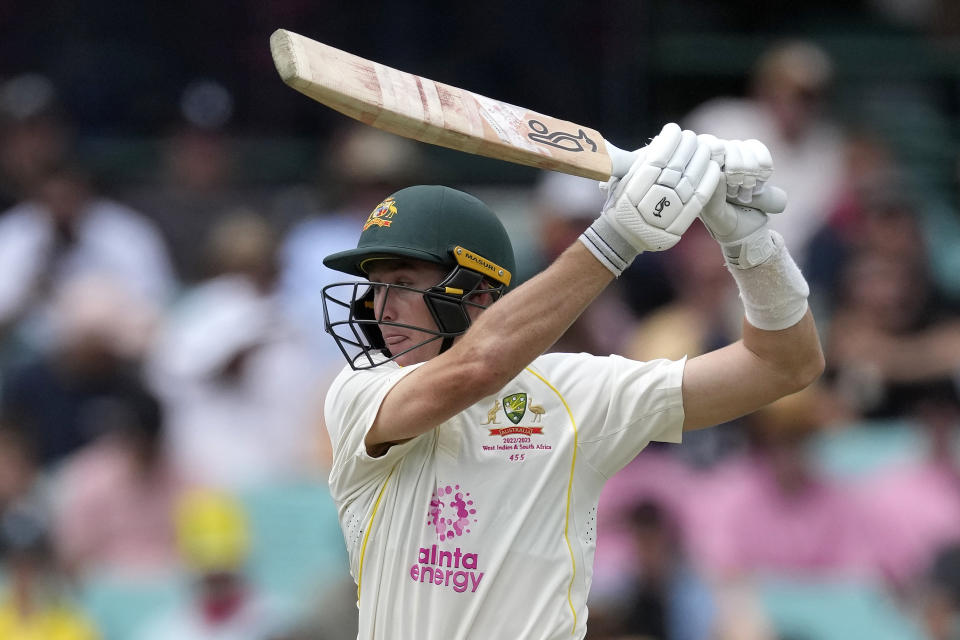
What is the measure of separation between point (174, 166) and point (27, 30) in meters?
1.55

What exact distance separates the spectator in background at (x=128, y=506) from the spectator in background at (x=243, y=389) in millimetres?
164

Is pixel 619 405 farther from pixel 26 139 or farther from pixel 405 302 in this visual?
pixel 26 139

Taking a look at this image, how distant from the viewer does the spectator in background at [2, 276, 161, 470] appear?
25.0 feet

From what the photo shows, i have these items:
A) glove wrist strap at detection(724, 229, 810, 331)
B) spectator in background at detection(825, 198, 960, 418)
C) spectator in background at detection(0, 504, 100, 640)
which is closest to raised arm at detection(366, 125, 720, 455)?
glove wrist strap at detection(724, 229, 810, 331)

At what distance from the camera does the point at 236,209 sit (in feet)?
29.2

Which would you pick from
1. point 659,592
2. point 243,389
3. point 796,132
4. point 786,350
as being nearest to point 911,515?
point 659,592

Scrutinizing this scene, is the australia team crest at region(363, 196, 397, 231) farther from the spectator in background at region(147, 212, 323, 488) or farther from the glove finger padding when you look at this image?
the spectator in background at region(147, 212, 323, 488)

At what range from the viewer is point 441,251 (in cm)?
375

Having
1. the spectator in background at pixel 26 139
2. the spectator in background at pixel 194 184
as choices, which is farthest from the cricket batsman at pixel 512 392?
the spectator in background at pixel 26 139

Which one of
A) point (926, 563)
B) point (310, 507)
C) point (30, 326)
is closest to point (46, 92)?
point (30, 326)

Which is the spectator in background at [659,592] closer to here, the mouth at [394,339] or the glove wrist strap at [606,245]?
the mouth at [394,339]

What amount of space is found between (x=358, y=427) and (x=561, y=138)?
32.7 inches

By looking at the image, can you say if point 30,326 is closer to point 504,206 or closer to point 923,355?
point 504,206

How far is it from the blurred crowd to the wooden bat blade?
315 cm
